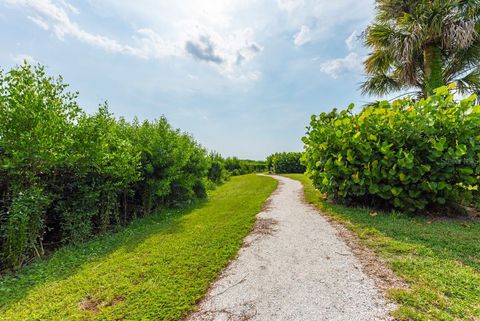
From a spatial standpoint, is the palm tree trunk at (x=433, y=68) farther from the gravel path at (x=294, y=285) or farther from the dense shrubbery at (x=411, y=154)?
the gravel path at (x=294, y=285)

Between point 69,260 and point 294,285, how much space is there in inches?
138

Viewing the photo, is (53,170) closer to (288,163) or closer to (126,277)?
(126,277)

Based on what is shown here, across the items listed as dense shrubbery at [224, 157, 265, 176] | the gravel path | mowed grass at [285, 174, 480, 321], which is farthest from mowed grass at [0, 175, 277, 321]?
dense shrubbery at [224, 157, 265, 176]

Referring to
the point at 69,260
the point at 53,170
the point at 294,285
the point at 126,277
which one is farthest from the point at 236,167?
the point at 294,285

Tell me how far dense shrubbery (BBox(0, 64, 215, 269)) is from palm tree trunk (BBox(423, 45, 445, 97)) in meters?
8.60

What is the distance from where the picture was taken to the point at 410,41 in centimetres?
707

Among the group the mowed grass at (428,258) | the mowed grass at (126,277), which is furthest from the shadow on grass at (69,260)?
the mowed grass at (428,258)

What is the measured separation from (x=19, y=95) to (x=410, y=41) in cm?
961

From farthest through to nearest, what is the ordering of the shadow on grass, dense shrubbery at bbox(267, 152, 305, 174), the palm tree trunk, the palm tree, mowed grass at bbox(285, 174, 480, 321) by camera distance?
dense shrubbery at bbox(267, 152, 305, 174) → the palm tree trunk → the palm tree → the shadow on grass → mowed grass at bbox(285, 174, 480, 321)

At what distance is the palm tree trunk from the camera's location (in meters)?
7.24

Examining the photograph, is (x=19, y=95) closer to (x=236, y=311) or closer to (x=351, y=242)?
(x=236, y=311)

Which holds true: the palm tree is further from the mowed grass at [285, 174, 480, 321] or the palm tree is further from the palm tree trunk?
the mowed grass at [285, 174, 480, 321]

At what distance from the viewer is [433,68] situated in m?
7.29

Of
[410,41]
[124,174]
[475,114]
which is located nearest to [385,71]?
[410,41]
